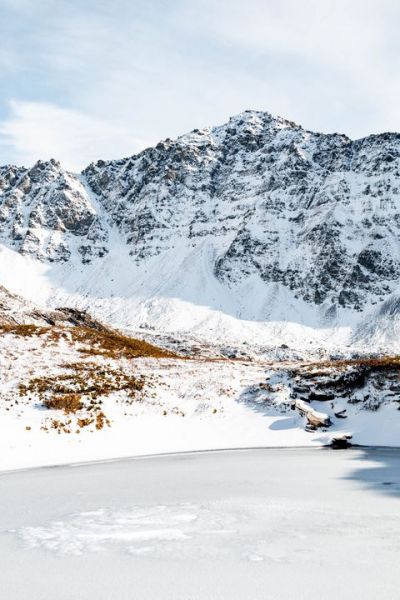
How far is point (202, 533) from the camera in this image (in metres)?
11.8

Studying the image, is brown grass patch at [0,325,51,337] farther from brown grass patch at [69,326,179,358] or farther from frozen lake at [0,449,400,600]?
frozen lake at [0,449,400,600]

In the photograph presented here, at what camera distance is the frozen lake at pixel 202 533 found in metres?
8.88

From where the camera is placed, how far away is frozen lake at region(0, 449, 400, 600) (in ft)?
29.1

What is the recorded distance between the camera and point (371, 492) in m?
15.2

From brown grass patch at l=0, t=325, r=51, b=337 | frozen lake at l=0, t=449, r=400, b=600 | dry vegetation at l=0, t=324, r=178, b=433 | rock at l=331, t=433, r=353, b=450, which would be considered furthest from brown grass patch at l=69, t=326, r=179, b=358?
frozen lake at l=0, t=449, r=400, b=600

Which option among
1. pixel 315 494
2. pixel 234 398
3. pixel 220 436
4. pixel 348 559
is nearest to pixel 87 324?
pixel 234 398

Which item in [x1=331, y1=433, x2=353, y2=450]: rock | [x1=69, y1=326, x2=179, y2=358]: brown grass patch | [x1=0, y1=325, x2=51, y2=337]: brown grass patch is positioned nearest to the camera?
[x1=331, y1=433, x2=353, y2=450]: rock

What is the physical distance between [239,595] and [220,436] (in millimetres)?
18561

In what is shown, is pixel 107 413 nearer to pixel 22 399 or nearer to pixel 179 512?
pixel 22 399

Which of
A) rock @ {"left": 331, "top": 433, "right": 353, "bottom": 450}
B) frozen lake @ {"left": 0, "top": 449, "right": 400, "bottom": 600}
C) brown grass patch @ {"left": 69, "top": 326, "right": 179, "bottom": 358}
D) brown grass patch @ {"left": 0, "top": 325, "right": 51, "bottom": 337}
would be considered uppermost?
brown grass patch @ {"left": 0, "top": 325, "right": 51, "bottom": 337}

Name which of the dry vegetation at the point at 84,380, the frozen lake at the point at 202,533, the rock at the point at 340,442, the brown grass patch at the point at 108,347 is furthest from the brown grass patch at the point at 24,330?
the rock at the point at 340,442

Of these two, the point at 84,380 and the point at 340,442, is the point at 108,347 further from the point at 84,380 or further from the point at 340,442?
the point at 340,442

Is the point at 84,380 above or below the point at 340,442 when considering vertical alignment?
above

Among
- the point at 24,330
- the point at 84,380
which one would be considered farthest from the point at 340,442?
the point at 24,330
